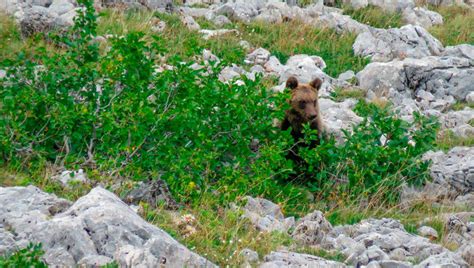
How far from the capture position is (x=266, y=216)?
27.7ft

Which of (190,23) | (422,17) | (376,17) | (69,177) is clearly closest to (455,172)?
(69,177)

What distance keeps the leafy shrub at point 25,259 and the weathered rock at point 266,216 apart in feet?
8.76

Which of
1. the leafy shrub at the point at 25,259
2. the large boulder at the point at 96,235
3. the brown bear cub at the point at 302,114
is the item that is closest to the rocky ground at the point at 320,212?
the large boulder at the point at 96,235

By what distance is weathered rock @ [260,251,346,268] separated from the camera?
22.5ft

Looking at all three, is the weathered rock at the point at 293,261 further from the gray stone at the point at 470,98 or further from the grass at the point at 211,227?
the gray stone at the point at 470,98

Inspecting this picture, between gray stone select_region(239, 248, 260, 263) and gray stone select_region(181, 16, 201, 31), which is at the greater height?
gray stone select_region(239, 248, 260, 263)

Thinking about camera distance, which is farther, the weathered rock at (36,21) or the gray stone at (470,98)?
the gray stone at (470,98)

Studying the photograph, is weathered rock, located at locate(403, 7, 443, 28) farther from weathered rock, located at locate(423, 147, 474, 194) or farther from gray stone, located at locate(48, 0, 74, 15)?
weathered rock, located at locate(423, 147, 474, 194)

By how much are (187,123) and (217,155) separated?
17.8 inches

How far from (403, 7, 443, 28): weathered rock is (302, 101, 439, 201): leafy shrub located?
922 centimetres

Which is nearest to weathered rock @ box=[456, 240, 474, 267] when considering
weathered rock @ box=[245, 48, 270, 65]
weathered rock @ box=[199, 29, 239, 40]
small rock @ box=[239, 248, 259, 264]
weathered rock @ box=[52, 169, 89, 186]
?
small rock @ box=[239, 248, 259, 264]

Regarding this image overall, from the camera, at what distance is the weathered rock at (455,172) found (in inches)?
426

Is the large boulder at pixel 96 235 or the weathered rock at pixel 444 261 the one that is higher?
the large boulder at pixel 96 235

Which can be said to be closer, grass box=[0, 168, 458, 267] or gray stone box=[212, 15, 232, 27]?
grass box=[0, 168, 458, 267]
